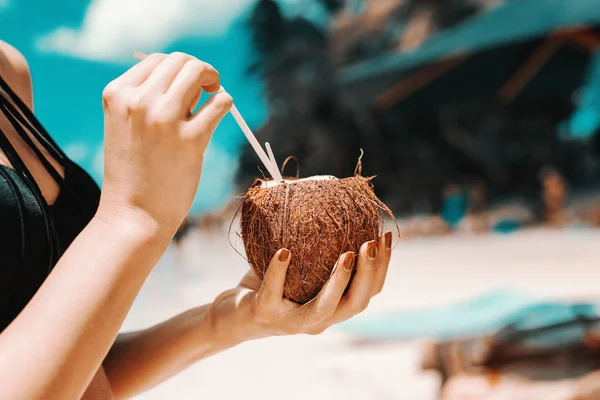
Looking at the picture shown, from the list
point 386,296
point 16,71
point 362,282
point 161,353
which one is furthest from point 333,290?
point 386,296

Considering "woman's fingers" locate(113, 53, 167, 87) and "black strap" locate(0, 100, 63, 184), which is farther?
"black strap" locate(0, 100, 63, 184)

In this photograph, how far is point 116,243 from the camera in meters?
0.53

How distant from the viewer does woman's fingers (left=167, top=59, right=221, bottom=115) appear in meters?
0.55

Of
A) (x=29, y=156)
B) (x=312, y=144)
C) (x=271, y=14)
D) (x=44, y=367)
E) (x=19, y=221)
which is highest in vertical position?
(x=271, y=14)

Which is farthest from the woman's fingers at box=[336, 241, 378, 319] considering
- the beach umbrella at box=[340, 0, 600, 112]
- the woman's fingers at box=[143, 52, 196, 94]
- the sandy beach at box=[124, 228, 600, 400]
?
the beach umbrella at box=[340, 0, 600, 112]

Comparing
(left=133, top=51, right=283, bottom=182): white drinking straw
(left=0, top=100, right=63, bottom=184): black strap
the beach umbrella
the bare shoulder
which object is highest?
the beach umbrella

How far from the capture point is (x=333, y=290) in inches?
27.4

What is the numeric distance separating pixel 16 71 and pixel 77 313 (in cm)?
52

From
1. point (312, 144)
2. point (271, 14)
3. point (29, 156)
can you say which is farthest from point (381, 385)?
point (271, 14)

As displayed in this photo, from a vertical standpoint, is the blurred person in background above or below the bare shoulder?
below

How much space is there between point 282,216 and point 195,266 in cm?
596

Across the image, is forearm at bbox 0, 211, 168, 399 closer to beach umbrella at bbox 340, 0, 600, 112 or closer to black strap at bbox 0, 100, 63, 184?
black strap at bbox 0, 100, 63, 184

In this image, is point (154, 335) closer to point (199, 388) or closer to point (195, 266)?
point (199, 388)

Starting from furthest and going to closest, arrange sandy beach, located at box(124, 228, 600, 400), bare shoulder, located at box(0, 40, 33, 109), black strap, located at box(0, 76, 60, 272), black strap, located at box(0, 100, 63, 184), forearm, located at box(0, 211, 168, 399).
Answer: sandy beach, located at box(124, 228, 600, 400)
bare shoulder, located at box(0, 40, 33, 109)
black strap, located at box(0, 100, 63, 184)
black strap, located at box(0, 76, 60, 272)
forearm, located at box(0, 211, 168, 399)
